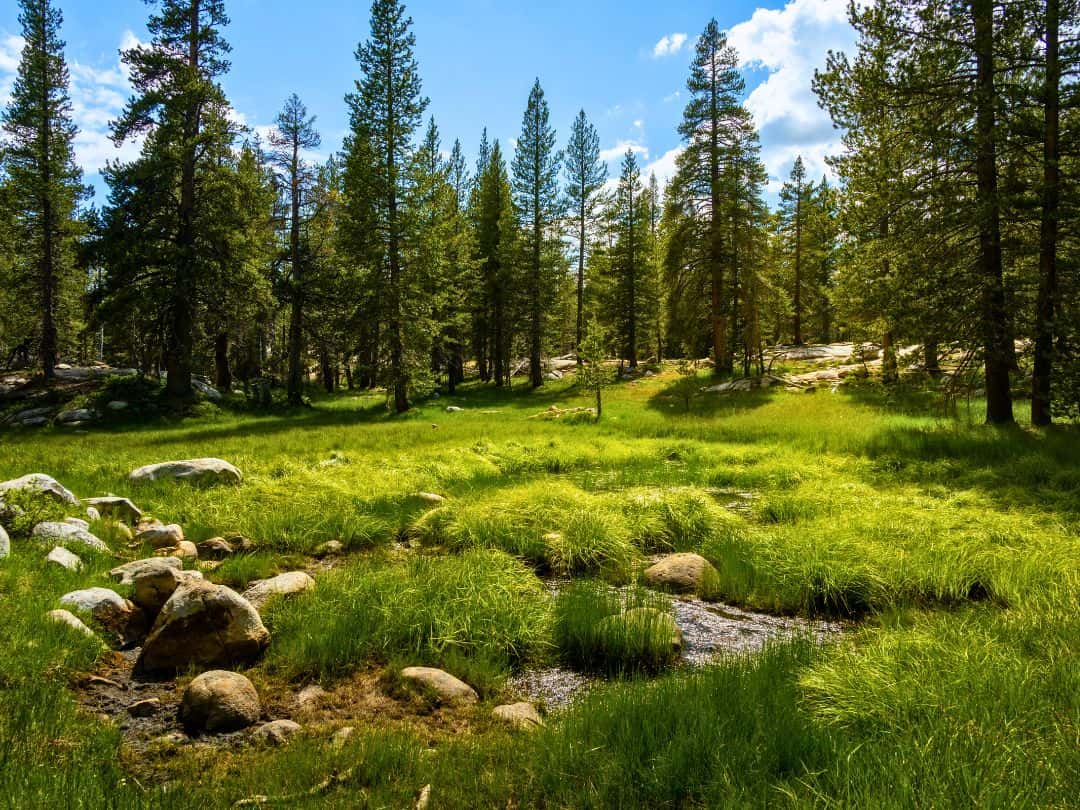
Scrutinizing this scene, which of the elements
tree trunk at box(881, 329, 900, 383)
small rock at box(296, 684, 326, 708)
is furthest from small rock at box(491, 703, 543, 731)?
tree trunk at box(881, 329, 900, 383)

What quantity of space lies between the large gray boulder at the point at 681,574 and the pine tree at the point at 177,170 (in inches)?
812

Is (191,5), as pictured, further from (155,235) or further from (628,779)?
(628,779)

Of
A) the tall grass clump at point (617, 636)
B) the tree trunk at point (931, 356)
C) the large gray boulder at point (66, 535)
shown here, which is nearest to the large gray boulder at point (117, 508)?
the large gray boulder at point (66, 535)

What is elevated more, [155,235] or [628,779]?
[155,235]

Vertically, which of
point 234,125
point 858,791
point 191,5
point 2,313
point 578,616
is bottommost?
point 578,616

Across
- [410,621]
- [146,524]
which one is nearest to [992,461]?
[410,621]

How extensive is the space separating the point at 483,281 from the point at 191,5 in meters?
19.2

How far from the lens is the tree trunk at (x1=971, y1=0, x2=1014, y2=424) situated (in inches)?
449

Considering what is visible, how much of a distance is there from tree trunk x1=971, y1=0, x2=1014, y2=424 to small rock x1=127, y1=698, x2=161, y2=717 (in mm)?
14889

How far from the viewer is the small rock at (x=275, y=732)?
347cm

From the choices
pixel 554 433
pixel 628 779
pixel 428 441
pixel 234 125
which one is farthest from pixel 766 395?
→ pixel 234 125

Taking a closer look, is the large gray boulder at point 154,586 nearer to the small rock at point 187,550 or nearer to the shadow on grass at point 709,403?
the small rock at point 187,550

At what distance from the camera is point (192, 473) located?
10109mm

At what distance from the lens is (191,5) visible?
Result: 21172 mm
